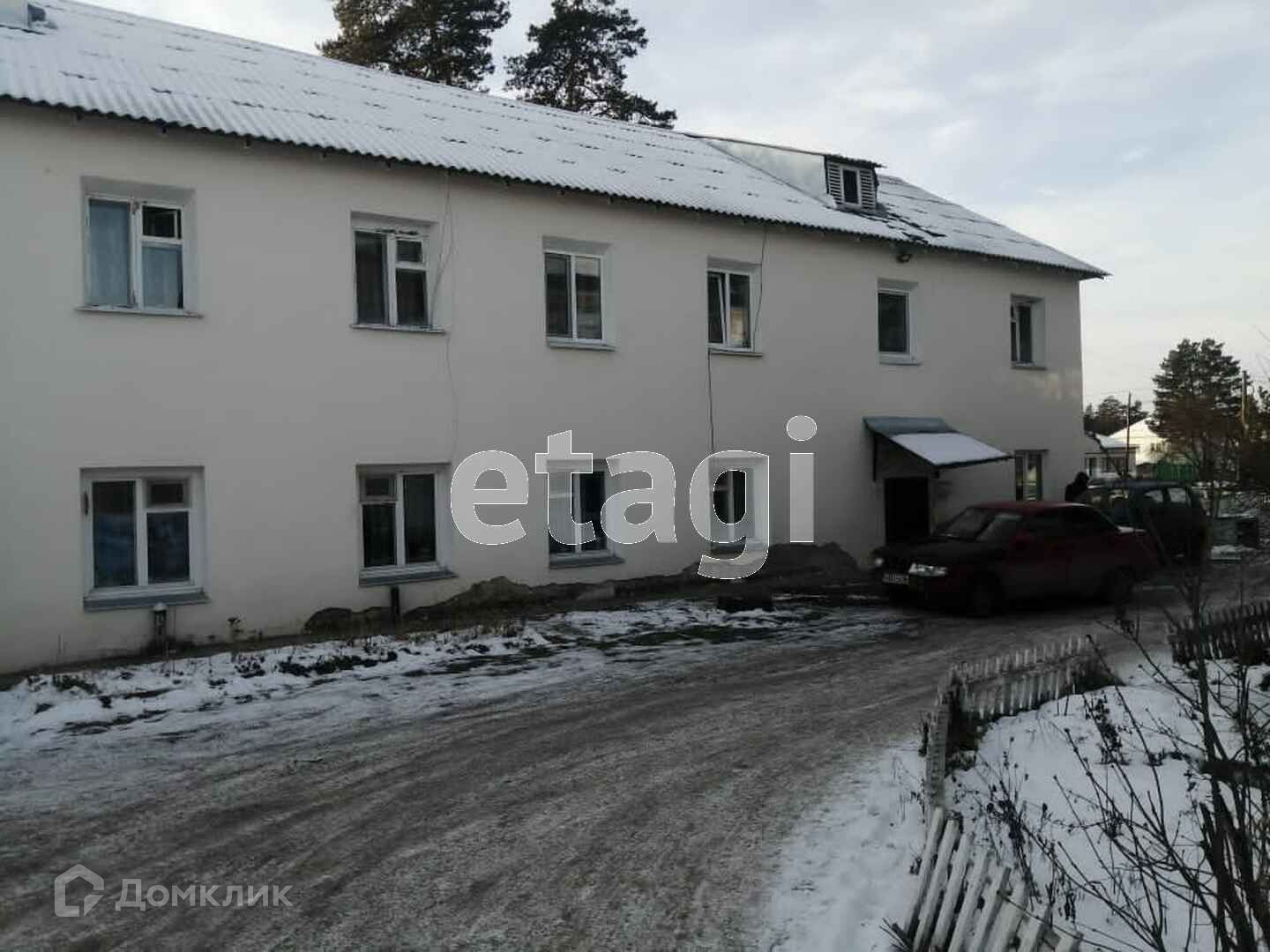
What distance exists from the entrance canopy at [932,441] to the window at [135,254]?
1117 cm

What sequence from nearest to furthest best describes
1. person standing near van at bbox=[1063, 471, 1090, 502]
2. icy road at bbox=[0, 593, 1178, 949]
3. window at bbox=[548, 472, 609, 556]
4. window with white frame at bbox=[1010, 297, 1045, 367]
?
icy road at bbox=[0, 593, 1178, 949], window at bbox=[548, 472, 609, 556], person standing near van at bbox=[1063, 471, 1090, 502], window with white frame at bbox=[1010, 297, 1045, 367]

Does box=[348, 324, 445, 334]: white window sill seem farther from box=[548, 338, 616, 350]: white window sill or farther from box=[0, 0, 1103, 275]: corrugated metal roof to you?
box=[0, 0, 1103, 275]: corrugated metal roof

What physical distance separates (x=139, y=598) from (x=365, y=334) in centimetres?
403

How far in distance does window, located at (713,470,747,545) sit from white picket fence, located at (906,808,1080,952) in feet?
39.0

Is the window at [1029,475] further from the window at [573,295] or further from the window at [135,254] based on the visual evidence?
the window at [135,254]

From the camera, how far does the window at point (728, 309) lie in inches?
659

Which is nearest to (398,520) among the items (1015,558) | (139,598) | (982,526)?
(139,598)

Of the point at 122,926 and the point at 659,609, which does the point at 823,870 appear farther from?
the point at 659,609

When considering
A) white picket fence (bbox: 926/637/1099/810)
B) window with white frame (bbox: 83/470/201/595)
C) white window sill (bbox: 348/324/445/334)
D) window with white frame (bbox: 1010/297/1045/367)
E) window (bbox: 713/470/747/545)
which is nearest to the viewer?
white picket fence (bbox: 926/637/1099/810)

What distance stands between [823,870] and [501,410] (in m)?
9.69

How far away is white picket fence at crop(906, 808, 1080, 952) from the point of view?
373 centimetres

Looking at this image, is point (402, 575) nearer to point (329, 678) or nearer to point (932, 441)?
point (329, 678)

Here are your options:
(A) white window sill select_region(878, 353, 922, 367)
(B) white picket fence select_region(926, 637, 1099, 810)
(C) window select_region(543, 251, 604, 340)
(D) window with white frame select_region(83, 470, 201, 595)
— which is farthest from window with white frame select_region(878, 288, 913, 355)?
(D) window with white frame select_region(83, 470, 201, 595)

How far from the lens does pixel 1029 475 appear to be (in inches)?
844
